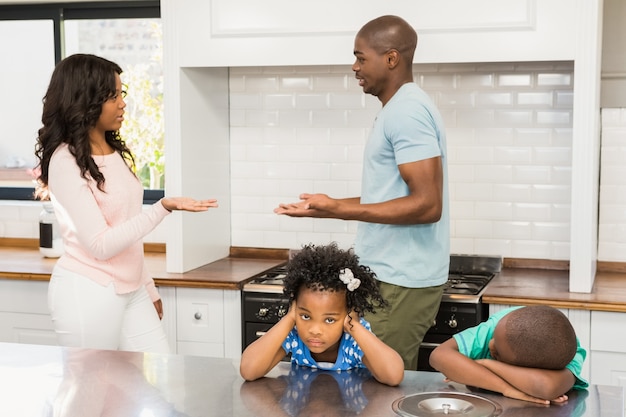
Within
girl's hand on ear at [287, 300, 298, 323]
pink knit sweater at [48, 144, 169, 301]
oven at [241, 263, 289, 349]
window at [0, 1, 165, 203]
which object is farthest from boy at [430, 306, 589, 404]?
window at [0, 1, 165, 203]

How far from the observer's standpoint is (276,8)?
3.69 m

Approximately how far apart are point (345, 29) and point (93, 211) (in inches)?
54.4

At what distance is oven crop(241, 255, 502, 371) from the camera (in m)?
3.35

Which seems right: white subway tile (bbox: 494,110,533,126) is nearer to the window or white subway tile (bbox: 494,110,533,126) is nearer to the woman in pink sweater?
the woman in pink sweater

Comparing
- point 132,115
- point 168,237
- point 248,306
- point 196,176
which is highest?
point 132,115

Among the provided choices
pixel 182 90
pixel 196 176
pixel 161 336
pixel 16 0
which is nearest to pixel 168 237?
pixel 196 176

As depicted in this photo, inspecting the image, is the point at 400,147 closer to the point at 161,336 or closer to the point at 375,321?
the point at 375,321

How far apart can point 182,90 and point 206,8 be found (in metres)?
0.37

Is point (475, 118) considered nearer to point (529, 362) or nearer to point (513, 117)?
point (513, 117)

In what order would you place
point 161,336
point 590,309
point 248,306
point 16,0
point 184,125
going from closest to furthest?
1. point 161,336
2. point 590,309
3. point 248,306
4. point 184,125
5. point 16,0

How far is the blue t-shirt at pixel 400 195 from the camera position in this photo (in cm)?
278

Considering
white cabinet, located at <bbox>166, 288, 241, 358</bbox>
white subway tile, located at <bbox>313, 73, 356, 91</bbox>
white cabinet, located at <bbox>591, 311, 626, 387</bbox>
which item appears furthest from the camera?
white subway tile, located at <bbox>313, 73, 356, 91</bbox>

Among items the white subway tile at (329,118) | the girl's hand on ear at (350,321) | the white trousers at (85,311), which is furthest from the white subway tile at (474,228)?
the girl's hand on ear at (350,321)

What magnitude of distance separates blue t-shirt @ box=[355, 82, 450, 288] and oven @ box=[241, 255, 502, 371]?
42 cm
